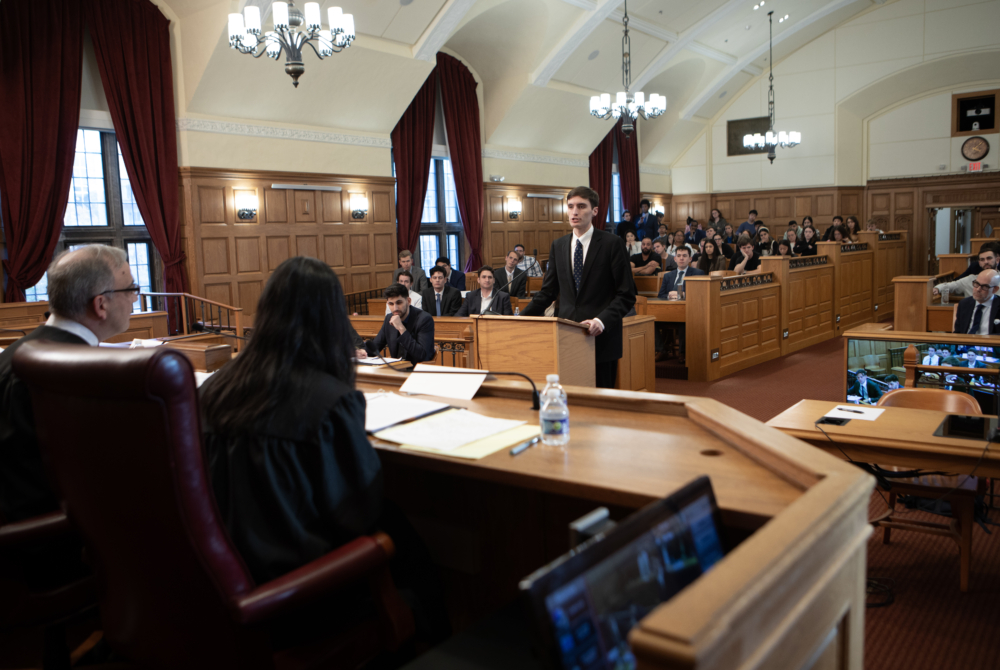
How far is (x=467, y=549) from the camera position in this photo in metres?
2.11

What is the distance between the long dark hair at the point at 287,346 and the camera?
62.9 inches

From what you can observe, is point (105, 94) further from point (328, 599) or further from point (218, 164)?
point (328, 599)

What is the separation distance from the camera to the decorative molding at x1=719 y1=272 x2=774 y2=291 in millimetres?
7816

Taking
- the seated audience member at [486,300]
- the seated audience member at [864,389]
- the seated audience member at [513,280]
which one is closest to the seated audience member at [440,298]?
the seated audience member at [486,300]

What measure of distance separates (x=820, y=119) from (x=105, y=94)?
1346 cm

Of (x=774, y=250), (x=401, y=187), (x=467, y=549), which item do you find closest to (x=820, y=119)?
(x=774, y=250)

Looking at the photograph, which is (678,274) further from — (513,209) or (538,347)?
(513,209)

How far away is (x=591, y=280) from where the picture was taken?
4.08 meters

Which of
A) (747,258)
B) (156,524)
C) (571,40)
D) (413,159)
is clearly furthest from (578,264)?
(571,40)

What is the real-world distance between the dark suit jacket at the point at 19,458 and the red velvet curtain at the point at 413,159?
9735 millimetres

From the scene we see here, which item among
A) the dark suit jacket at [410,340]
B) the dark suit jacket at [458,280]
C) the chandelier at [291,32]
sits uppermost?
the chandelier at [291,32]

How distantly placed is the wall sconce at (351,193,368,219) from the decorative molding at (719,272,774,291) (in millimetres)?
5397

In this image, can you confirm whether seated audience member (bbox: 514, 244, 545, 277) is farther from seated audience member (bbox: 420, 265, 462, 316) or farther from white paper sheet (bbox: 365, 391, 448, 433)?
white paper sheet (bbox: 365, 391, 448, 433)

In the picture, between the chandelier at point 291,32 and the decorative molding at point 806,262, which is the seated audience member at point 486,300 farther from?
the decorative molding at point 806,262
